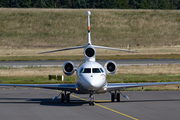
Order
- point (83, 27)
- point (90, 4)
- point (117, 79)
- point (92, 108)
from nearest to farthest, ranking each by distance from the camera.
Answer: point (92, 108) → point (117, 79) → point (83, 27) → point (90, 4)

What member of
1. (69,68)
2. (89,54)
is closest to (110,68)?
(89,54)

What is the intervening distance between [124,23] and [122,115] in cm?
9966

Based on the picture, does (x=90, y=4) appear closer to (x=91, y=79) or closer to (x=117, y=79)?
(x=117, y=79)

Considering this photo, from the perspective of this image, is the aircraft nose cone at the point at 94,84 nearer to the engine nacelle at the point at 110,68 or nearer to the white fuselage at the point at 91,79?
the white fuselage at the point at 91,79

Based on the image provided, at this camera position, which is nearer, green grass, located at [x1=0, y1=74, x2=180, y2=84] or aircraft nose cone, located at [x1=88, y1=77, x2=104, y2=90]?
aircraft nose cone, located at [x1=88, y1=77, x2=104, y2=90]

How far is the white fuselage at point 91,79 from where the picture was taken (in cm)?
1922

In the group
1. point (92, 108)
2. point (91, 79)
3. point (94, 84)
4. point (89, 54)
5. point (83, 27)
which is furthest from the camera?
point (83, 27)

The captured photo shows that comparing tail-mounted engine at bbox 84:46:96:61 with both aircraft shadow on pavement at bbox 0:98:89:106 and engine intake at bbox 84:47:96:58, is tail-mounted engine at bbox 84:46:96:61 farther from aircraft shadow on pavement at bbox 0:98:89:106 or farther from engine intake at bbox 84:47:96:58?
aircraft shadow on pavement at bbox 0:98:89:106

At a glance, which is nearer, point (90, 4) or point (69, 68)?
point (69, 68)

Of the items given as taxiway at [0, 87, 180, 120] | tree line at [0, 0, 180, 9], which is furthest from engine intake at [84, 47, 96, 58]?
tree line at [0, 0, 180, 9]

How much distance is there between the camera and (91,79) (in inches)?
762

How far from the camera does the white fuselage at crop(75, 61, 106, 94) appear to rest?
1922 centimetres

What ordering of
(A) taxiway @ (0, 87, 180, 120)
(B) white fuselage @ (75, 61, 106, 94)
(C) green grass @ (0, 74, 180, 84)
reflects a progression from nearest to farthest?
(A) taxiway @ (0, 87, 180, 120) → (B) white fuselage @ (75, 61, 106, 94) → (C) green grass @ (0, 74, 180, 84)

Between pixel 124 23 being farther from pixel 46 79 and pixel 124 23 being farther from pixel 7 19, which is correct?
pixel 46 79
